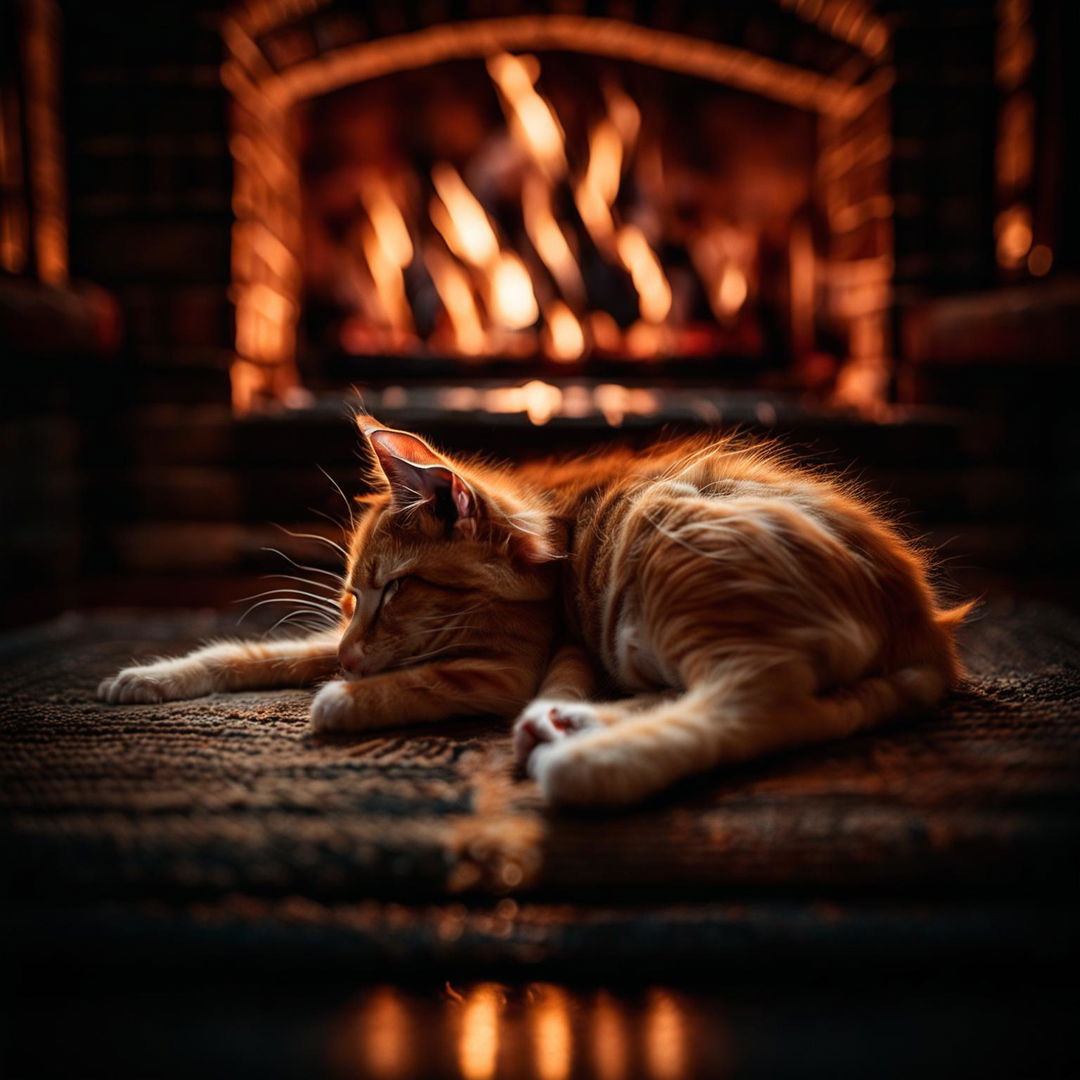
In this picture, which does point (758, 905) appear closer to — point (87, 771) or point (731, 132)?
point (87, 771)

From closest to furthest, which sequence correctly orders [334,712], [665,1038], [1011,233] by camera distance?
1. [665,1038]
2. [334,712]
3. [1011,233]

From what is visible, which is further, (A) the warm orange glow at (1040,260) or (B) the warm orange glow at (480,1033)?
(A) the warm orange glow at (1040,260)

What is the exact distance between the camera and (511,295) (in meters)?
2.78

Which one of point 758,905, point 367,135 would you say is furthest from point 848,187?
point 758,905

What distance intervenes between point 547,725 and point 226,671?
23.8 inches

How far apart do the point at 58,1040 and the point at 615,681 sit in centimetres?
68

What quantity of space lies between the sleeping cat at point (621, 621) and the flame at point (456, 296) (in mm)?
1548

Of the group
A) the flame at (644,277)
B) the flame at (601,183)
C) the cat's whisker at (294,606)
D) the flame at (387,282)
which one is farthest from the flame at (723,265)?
the cat's whisker at (294,606)

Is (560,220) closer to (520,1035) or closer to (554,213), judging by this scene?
(554,213)

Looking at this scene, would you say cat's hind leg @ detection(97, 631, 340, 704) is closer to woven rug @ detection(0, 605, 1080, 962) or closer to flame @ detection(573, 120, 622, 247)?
woven rug @ detection(0, 605, 1080, 962)

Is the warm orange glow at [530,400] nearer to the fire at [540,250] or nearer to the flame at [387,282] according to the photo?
the fire at [540,250]

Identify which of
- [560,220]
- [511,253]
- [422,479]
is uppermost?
[560,220]

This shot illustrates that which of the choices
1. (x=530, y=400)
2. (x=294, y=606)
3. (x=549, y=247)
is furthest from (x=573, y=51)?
(x=294, y=606)

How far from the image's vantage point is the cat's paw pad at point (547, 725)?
0.90m
